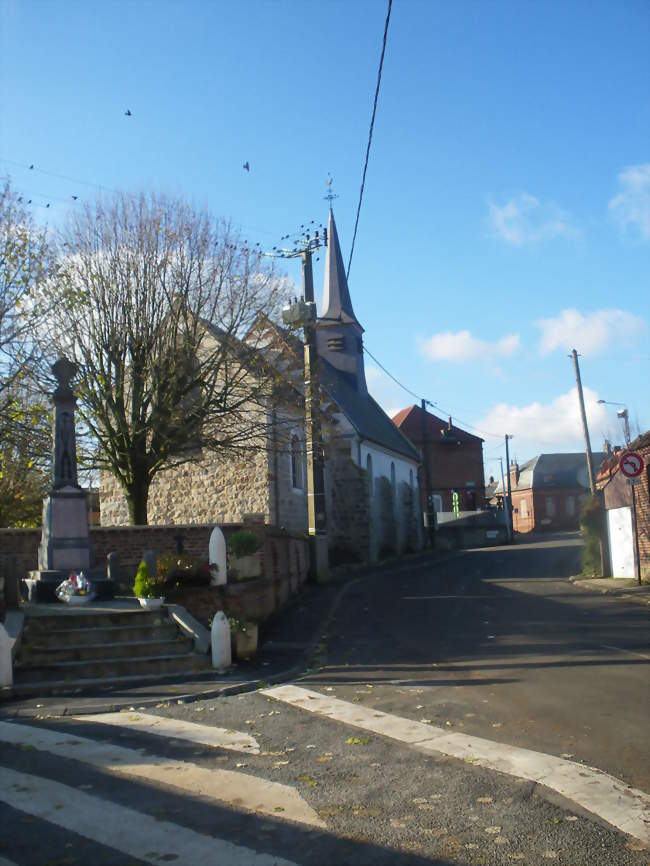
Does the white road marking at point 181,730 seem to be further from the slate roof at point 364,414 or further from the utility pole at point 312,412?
the slate roof at point 364,414

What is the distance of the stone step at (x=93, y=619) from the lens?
38.0ft

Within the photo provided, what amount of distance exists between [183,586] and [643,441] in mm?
10905

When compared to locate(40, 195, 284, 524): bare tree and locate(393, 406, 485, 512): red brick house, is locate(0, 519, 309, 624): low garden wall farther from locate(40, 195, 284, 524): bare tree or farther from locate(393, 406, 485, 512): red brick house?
locate(393, 406, 485, 512): red brick house

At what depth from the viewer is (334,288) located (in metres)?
41.8

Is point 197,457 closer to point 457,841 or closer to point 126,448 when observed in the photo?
point 126,448

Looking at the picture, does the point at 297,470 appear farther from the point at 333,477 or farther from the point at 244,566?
the point at 244,566

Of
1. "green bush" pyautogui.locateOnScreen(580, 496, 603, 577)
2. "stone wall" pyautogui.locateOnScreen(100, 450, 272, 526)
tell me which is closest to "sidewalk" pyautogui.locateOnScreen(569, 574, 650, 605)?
"green bush" pyautogui.locateOnScreen(580, 496, 603, 577)

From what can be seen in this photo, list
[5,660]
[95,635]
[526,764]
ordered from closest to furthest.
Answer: [526,764] < [5,660] < [95,635]

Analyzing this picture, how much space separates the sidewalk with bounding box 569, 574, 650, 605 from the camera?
16300mm

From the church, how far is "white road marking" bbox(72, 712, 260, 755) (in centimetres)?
1220

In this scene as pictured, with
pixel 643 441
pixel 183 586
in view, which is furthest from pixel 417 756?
pixel 643 441

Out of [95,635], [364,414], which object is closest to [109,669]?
[95,635]

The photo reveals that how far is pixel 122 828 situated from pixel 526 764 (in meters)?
2.85

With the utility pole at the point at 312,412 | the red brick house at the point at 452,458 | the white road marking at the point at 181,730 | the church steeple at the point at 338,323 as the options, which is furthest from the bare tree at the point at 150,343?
the red brick house at the point at 452,458
